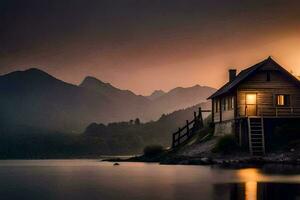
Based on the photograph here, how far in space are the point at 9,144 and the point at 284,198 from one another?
135m

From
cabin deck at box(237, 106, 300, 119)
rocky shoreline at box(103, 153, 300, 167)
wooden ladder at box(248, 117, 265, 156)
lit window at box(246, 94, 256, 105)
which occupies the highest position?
lit window at box(246, 94, 256, 105)

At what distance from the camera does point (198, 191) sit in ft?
101

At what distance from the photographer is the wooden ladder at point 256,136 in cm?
5900

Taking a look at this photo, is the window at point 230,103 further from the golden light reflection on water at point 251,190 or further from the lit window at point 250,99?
the golden light reflection on water at point 251,190

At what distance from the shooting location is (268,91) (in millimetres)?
63594

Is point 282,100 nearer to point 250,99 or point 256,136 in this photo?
point 250,99

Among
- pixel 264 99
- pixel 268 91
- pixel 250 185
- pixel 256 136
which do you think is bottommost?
pixel 250 185

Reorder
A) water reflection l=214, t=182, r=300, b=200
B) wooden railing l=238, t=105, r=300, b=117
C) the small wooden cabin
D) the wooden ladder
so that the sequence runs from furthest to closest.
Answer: wooden railing l=238, t=105, r=300, b=117 < the small wooden cabin < the wooden ladder < water reflection l=214, t=182, r=300, b=200

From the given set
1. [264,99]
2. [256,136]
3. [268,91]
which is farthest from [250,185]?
[268,91]

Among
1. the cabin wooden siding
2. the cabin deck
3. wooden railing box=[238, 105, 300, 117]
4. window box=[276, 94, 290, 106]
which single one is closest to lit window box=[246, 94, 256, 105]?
the cabin wooden siding

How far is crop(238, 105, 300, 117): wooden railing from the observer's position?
206ft

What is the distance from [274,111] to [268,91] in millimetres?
2231

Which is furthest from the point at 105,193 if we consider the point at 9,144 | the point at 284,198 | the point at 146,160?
the point at 9,144

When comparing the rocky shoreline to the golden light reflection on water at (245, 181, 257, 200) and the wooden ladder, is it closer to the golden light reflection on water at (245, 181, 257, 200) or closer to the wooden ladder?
the wooden ladder
